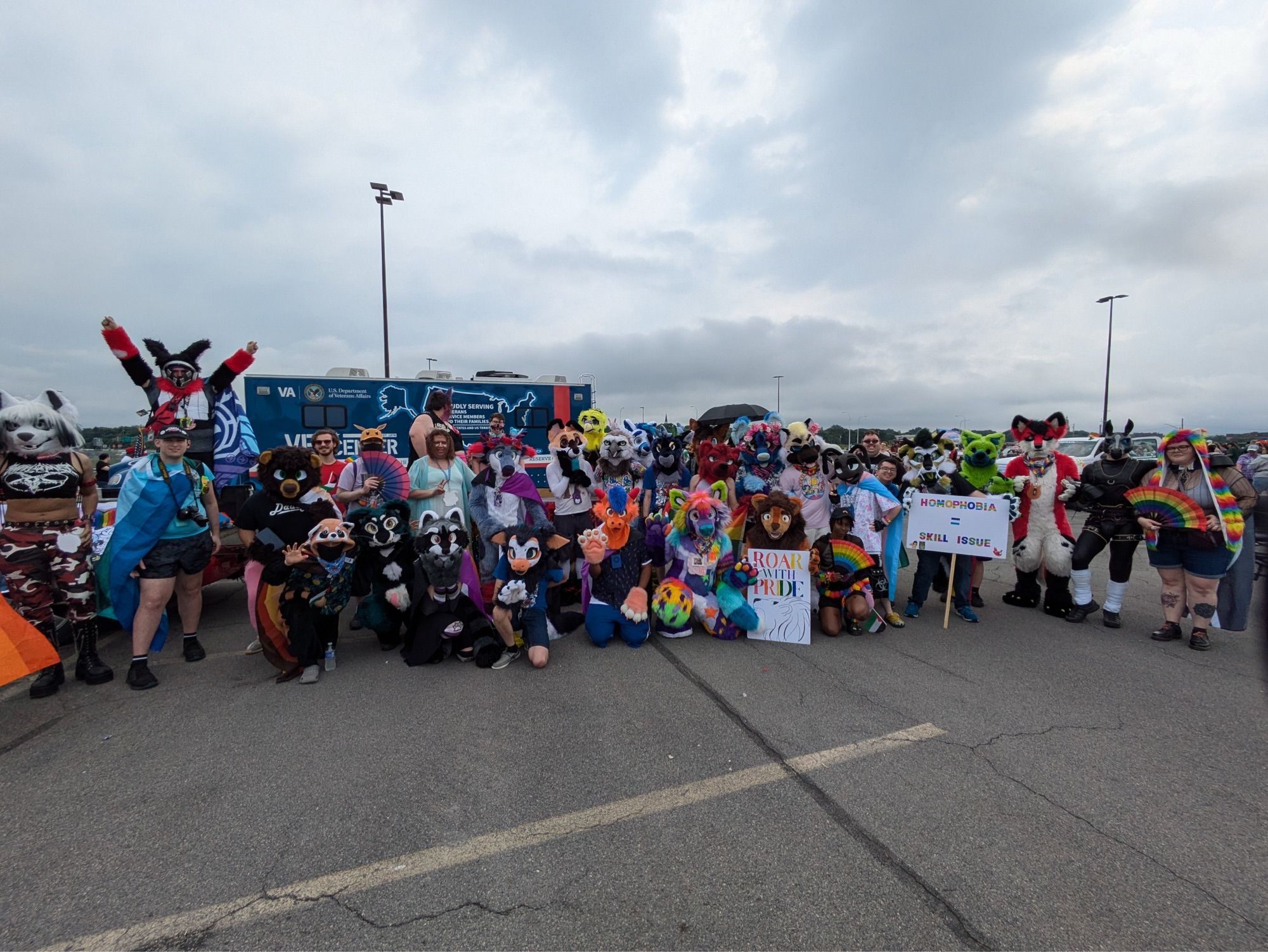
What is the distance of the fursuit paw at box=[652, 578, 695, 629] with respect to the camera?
15.6 feet

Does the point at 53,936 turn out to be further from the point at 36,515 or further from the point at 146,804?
the point at 36,515

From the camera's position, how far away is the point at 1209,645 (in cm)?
459

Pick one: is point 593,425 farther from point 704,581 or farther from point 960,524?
point 960,524

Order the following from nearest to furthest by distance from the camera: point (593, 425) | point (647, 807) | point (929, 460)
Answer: point (647, 807) < point (593, 425) < point (929, 460)

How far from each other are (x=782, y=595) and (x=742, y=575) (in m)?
0.39

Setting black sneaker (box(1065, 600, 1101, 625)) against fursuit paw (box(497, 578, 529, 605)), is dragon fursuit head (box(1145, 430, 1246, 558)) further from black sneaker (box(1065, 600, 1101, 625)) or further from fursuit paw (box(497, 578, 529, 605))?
fursuit paw (box(497, 578, 529, 605))

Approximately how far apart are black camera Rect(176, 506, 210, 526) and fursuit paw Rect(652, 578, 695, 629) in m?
3.77

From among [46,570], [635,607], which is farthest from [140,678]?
[635,607]

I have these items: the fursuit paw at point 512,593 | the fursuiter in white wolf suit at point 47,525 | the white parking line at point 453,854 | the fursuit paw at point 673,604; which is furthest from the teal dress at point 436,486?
the white parking line at point 453,854

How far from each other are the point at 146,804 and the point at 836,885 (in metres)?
3.20

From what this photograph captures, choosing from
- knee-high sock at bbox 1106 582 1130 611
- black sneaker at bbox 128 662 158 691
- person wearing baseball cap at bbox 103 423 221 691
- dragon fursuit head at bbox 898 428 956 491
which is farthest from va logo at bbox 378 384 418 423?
knee-high sock at bbox 1106 582 1130 611

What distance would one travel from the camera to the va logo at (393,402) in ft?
31.8

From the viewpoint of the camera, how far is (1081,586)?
17.4 ft

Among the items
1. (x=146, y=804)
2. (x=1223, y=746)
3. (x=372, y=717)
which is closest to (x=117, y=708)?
(x=146, y=804)
